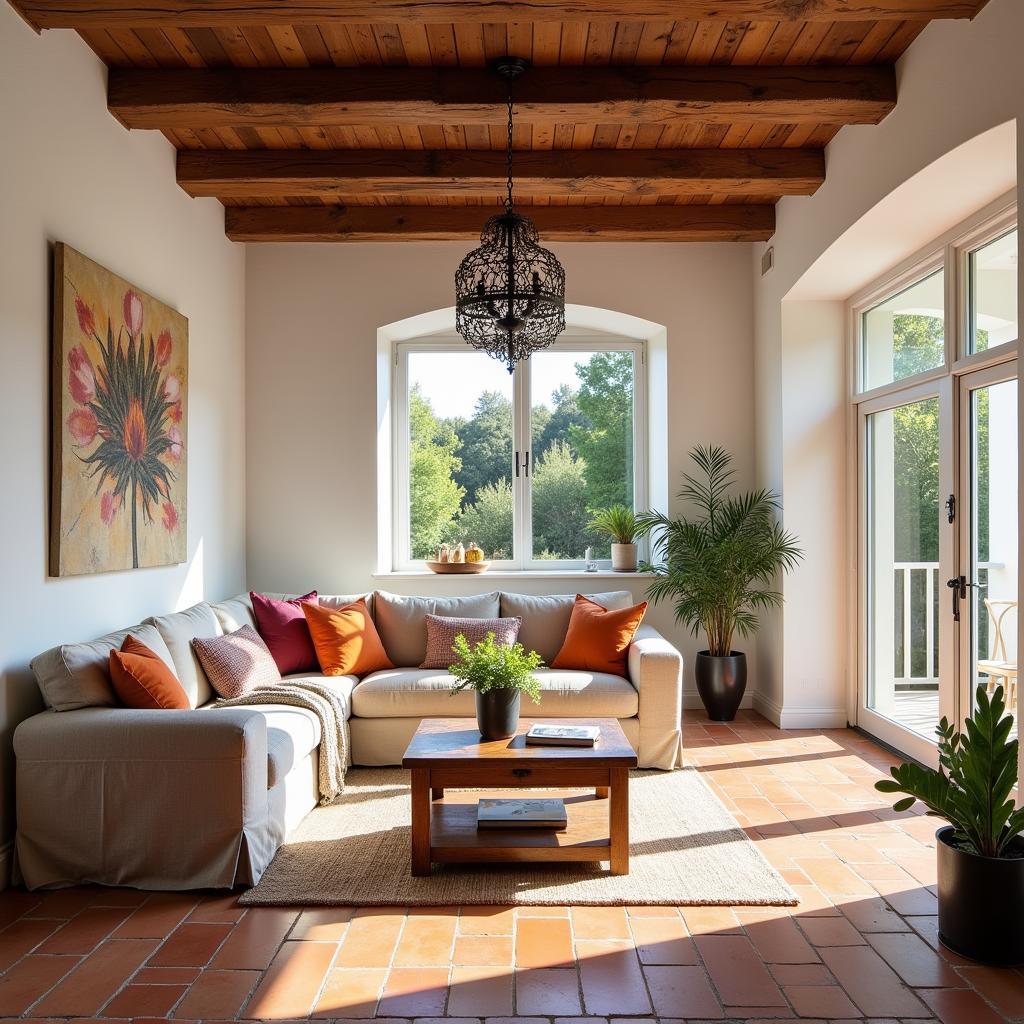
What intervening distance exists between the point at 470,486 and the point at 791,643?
2384 mm

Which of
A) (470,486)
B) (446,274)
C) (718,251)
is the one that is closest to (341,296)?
(446,274)

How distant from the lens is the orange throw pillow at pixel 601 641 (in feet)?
15.8

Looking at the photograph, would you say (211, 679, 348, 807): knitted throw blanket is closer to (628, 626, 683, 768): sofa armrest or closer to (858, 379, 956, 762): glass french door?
(628, 626, 683, 768): sofa armrest

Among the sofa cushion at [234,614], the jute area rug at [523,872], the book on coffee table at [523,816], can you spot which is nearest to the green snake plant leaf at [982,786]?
the jute area rug at [523,872]

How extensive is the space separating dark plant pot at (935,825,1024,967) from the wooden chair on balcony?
1.36 meters

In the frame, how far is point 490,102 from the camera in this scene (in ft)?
12.6

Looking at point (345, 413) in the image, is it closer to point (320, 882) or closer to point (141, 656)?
point (141, 656)

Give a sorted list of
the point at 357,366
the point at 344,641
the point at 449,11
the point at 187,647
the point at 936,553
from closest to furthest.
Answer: the point at 449,11 < the point at 187,647 < the point at 936,553 < the point at 344,641 < the point at 357,366

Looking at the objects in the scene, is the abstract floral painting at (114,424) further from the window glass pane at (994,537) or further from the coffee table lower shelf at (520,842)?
the window glass pane at (994,537)

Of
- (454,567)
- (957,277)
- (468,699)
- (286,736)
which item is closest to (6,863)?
(286,736)

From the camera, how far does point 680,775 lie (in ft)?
14.4

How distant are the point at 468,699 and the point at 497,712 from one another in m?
1.08

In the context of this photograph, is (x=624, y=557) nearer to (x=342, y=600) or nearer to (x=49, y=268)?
(x=342, y=600)

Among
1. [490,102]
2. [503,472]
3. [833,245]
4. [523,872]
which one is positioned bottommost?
[523,872]
